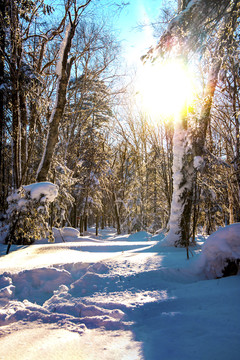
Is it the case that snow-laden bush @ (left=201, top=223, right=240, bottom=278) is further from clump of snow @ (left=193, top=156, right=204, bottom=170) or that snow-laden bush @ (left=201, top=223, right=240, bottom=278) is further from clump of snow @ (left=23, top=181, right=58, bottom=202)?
clump of snow @ (left=23, top=181, right=58, bottom=202)

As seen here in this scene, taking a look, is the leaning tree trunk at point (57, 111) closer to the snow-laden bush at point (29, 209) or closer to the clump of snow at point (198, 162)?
the snow-laden bush at point (29, 209)

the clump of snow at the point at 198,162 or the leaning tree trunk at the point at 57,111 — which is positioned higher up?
the leaning tree trunk at the point at 57,111

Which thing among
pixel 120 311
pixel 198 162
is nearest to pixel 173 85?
pixel 198 162

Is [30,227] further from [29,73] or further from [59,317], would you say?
[29,73]

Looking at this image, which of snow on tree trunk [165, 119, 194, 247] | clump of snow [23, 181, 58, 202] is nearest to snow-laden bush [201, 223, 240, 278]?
snow on tree trunk [165, 119, 194, 247]

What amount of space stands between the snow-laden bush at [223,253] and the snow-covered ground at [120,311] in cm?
2

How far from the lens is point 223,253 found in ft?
9.75

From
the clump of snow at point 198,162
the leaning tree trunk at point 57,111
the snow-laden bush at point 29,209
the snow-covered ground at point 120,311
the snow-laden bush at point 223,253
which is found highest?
the leaning tree trunk at point 57,111

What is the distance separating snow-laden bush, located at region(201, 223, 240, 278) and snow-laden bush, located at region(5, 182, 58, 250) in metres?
3.60

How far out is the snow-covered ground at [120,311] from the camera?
5.35 feet

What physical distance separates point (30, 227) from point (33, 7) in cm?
652

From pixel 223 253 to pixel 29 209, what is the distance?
13.3ft

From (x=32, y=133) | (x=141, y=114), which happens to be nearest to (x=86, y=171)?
(x=141, y=114)

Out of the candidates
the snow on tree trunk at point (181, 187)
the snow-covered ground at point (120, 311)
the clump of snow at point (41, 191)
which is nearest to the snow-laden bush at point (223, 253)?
the snow-covered ground at point (120, 311)
